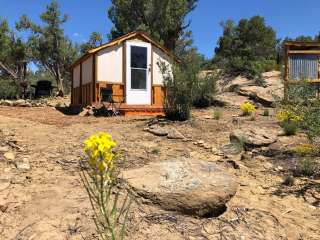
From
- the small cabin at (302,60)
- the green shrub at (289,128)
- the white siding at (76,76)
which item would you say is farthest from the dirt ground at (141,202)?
the white siding at (76,76)

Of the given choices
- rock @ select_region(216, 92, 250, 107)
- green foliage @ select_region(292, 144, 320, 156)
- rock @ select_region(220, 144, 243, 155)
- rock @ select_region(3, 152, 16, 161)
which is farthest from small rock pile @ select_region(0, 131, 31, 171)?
rock @ select_region(216, 92, 250, 107)

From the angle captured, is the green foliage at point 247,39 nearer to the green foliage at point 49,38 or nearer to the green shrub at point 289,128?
the green foliage at point 49,38

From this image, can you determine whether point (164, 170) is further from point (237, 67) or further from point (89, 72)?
point (237, 67)

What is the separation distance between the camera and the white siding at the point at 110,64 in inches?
610

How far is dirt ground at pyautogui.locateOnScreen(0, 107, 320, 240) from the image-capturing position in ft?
15.5

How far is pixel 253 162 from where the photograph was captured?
753 cm

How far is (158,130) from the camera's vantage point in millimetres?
9281

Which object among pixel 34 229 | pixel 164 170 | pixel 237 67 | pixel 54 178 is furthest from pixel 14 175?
pixel 237 67

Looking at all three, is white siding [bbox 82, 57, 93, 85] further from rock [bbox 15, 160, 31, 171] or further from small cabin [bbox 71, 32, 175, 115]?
rock [bbox 15, 160, 31, 171]

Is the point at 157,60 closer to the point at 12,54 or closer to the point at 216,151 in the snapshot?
the point at 216,151

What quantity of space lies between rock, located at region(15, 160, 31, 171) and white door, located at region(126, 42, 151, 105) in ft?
32.2

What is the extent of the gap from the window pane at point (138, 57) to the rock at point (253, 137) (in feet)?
25.9

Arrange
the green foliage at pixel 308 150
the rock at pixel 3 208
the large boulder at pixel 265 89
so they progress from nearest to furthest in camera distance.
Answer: the rock at pixel 3 208
the green foliage at pixel 308 150
the large boulder at pixel 265 89

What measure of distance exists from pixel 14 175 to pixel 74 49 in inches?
1006
